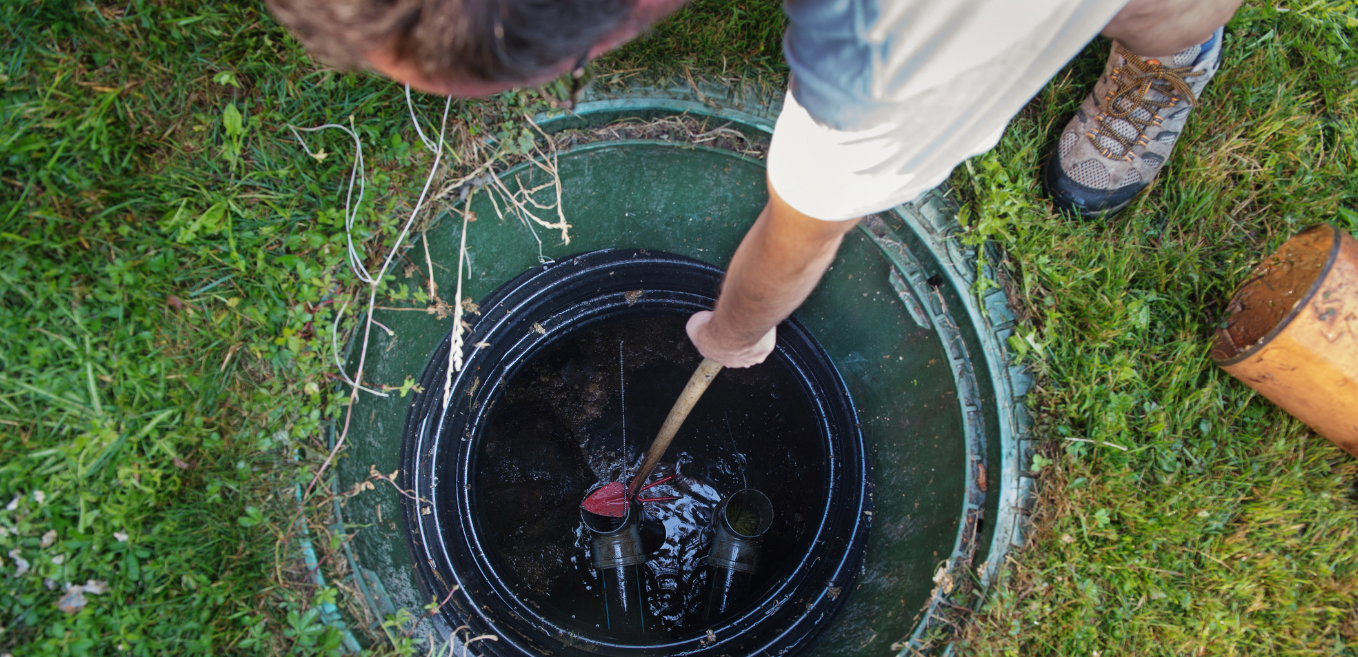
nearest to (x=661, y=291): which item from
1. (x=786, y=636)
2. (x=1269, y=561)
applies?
(x=786, y=636)

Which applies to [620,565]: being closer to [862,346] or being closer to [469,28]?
[862,346]

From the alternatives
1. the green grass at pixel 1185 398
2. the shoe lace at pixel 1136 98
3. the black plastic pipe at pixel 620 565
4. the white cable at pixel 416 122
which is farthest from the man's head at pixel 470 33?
the black plastic pipe at pixel 620 565

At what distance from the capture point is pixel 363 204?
5.66 feet

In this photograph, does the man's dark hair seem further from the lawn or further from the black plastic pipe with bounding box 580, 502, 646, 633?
the black plastic pipe with bounding box 580, 502, 646, 633

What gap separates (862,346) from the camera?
7.45ft

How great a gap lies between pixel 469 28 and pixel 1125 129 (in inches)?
75.9

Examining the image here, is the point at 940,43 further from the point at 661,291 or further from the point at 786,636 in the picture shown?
the point at 786,636

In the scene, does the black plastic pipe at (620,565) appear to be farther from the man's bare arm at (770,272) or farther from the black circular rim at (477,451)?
the man's bare arm at (770,272)

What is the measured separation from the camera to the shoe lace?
1.87 m

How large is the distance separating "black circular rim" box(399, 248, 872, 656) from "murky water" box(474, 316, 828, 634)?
88mm

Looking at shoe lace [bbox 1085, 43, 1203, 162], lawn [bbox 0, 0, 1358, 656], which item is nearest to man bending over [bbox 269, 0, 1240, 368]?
lawn [bbox 0, 0, 1358, 656]

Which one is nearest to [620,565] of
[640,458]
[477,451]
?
[640,458]

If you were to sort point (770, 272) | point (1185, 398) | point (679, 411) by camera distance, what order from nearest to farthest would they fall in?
point (770, 272), point (1185, 398), point (679, 411)

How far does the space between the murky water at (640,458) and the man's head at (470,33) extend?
194 centimetres
